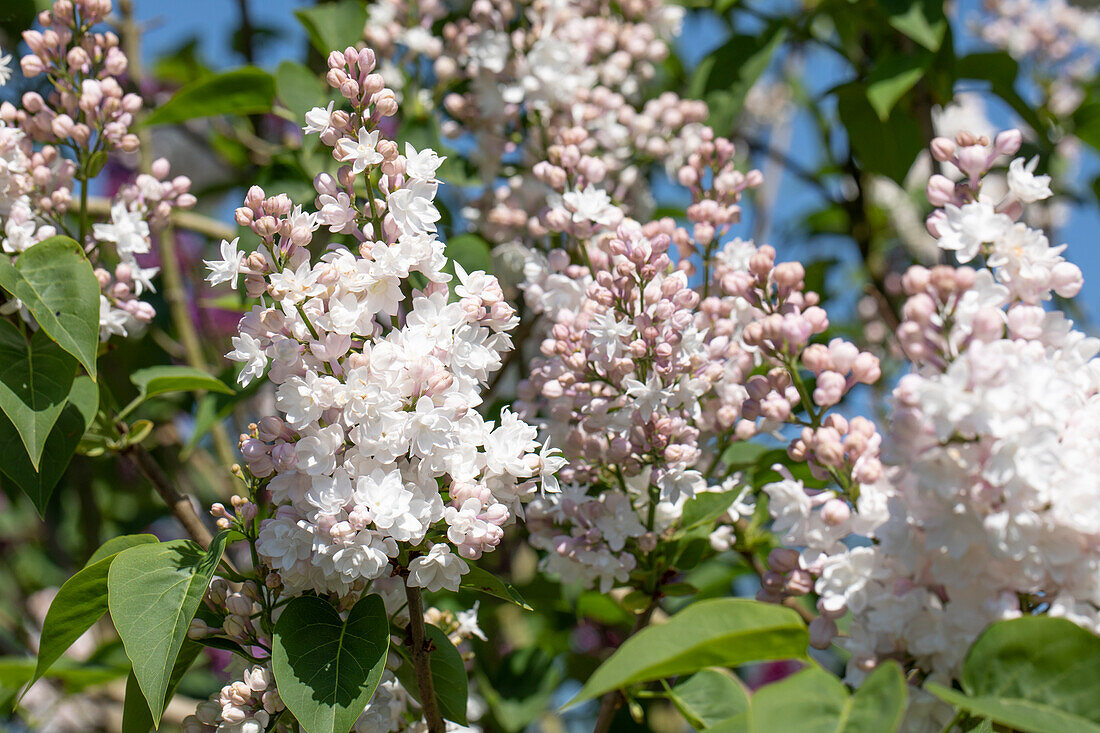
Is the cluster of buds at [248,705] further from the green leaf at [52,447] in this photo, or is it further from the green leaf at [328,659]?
the green leaf at [52,447]

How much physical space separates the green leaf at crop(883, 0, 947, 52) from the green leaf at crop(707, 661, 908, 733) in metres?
1.48

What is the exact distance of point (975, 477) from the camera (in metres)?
0.97

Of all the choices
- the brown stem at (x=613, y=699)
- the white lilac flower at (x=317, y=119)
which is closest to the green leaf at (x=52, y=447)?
the white lilac flower at (x=317, y=119)

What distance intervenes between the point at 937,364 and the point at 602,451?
57cm

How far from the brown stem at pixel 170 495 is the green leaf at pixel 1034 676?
1.19 m

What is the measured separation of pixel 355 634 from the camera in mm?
1188

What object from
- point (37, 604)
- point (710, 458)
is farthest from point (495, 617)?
point (37, 604)

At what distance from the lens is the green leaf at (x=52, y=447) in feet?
4.67

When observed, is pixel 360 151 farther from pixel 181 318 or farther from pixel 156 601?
pixel 181 318

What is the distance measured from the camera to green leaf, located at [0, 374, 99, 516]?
1.42m

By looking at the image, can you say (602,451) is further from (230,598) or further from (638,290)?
(230,598)

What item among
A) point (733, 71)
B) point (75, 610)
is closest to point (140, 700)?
point (75, 610)

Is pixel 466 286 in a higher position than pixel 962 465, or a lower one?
lower

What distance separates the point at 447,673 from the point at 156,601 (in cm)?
41
